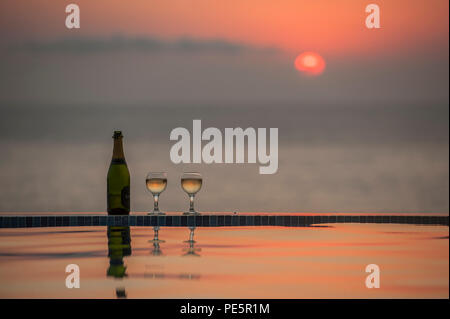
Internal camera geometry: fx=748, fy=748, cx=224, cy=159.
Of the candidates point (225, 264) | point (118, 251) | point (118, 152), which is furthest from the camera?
point (118, 152)

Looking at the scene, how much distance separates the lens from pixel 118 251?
330 centimetres

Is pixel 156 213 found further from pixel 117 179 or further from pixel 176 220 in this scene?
pixel 117 179

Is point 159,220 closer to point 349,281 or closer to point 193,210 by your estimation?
point 193,210

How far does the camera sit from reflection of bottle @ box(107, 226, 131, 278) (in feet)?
8.75

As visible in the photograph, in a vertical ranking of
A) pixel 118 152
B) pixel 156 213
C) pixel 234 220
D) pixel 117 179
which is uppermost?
pixel 118 152

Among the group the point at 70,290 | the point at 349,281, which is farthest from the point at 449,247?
Answer: the point at 70,290

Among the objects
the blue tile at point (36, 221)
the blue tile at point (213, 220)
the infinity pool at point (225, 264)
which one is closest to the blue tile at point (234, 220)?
the blue tile at point (213, 220)

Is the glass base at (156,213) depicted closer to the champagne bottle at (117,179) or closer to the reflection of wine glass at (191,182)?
the reflection of wine glass at (191,182)

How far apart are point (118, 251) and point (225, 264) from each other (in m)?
0.63

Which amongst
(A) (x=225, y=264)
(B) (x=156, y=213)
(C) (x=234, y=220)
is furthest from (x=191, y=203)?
(A) (x=225, y=264)

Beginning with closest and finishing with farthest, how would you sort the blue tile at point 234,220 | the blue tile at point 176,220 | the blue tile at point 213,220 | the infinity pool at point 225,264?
1. the infinity pool at point 225,264
2. the blue tile at point 176,220
3. the blue tile at point 213,220
4. the blue tile at point 234,220

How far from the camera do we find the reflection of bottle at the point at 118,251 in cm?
267
